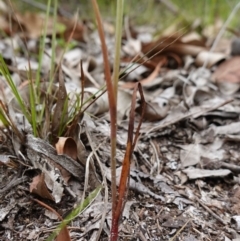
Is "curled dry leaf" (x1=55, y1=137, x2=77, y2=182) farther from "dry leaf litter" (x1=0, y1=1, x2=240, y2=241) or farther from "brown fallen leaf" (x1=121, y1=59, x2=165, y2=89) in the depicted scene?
"brown fallen leaf" (x1=121, y1=59, x2=165, y2=89)

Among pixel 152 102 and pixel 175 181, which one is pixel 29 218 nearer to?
pixel 175 181

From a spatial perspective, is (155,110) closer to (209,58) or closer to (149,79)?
(149,79)

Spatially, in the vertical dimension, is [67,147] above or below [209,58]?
below

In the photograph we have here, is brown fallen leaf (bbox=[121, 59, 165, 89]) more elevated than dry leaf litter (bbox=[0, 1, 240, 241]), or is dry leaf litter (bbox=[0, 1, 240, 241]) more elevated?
brown fallen leaf (bbox=[121, 59, 165, 89])

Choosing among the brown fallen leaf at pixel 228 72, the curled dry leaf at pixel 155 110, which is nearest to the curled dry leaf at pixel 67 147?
the curled dry leaf at pixel 155 110

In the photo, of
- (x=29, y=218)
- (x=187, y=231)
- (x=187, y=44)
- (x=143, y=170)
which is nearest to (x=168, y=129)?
(x=143, y=170)

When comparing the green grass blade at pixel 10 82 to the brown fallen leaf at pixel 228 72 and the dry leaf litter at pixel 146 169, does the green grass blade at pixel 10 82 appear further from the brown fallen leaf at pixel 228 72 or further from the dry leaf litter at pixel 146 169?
the brown fallen leaf at pixel 228 72

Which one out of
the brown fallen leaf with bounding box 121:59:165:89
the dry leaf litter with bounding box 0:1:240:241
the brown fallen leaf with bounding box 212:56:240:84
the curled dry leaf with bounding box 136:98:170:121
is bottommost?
the dry leaf litter with bounding box 0:1:240:241

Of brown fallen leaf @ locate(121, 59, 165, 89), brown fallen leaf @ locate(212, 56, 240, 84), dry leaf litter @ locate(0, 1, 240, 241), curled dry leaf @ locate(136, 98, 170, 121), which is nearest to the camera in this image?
dry leaf litter @ locate(0, 1, 240, 241)

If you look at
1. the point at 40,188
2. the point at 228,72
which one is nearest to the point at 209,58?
the point at 228,72

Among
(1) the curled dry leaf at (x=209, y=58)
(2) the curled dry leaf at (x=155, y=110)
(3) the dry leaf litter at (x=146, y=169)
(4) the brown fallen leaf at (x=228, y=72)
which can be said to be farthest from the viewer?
(1) the curled dry leaf at (x=209, y=58)

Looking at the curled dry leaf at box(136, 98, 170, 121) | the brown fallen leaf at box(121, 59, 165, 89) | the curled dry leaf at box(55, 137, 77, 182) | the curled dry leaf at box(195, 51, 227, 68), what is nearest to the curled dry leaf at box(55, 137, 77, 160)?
the curled dry leaf at box(55, 137, 77, 182)

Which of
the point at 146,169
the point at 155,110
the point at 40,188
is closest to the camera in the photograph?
the point at 40,188
